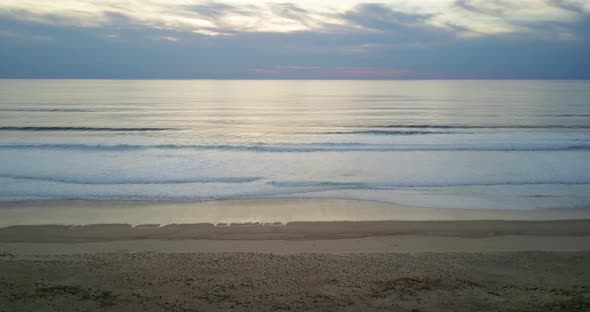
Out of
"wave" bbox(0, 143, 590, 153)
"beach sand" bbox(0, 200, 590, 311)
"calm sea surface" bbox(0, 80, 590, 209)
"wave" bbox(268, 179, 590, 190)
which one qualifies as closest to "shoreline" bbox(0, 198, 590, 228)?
"beach sand" bbox(0, 200, 590, 311)

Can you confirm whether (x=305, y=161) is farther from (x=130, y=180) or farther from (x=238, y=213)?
(x=238, y=213)

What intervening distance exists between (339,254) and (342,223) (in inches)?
A: 82.0

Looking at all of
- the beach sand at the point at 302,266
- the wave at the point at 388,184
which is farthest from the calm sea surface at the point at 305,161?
the beach sand at the point at 302,266

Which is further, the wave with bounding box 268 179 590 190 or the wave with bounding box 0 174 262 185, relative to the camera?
the wave with bounding box 0 174 262 185

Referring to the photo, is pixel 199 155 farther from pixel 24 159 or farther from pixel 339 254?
pixel 339 254

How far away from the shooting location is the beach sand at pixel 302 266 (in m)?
5.68

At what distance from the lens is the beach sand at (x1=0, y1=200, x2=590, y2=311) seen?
568 cm

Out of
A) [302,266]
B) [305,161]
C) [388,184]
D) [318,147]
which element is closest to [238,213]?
[302,266]

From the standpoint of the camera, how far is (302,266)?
268 inches

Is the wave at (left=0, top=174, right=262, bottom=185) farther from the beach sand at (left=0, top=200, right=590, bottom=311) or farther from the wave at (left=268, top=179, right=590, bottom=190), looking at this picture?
the beach sand at (left=0, top=200, right=590, bottom=311)

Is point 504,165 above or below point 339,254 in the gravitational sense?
above

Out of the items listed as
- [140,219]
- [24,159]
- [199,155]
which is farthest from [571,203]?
[24,159]

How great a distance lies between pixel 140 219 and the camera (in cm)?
979

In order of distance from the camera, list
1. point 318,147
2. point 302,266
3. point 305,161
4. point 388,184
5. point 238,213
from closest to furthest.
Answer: point 302,266
point 238,213
point 388,184
point 305,161
point 318,147
